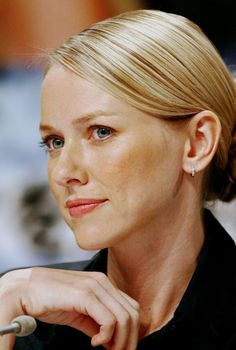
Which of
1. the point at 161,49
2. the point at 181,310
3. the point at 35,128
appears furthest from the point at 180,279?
the point at 35,128

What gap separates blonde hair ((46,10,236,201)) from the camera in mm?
1123

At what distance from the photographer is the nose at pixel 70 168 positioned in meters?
1.14

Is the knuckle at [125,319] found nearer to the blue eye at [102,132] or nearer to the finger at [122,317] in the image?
the finger at [122,317]

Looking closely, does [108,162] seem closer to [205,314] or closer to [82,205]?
[82,205]

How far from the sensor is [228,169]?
1.29 m

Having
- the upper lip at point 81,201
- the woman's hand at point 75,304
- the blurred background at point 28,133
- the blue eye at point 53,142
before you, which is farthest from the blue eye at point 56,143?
the blurred background at point 28,133

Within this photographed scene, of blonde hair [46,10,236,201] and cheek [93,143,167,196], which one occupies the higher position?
blonde hair [46,10,236,201]

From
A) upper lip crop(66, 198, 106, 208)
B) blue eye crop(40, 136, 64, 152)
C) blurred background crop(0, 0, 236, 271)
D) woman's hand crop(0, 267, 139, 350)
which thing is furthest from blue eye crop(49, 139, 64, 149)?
blurred background crop(0, 0, 236, 271)

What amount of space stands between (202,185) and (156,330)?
10.5 inches

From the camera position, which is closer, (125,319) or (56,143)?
(125,319)

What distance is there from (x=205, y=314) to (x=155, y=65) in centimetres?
42

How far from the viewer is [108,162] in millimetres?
1126

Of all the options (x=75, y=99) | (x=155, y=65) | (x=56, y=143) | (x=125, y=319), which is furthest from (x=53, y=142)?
(x=125, y=319)

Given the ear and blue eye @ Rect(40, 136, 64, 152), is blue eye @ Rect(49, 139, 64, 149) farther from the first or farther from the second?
the ear
